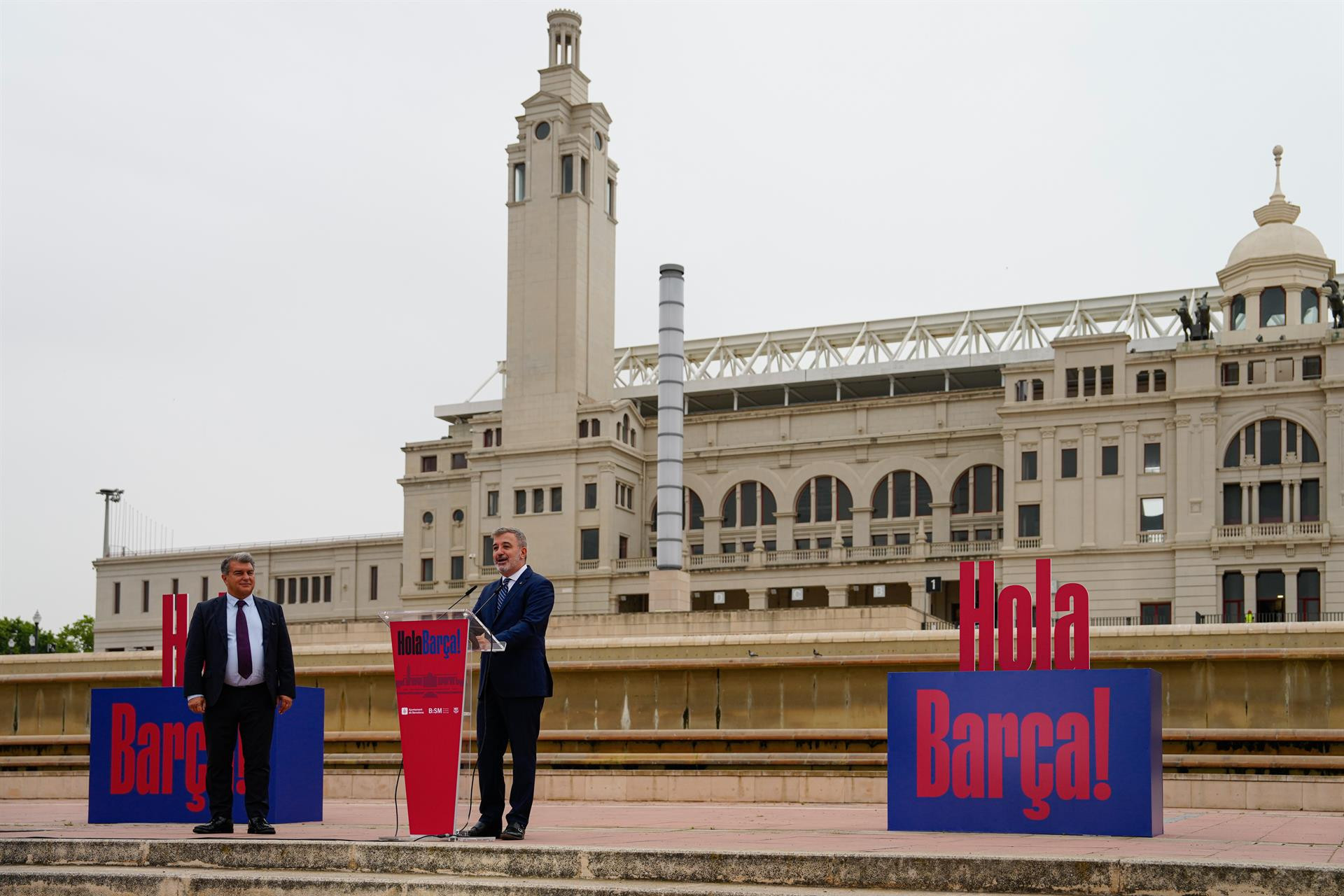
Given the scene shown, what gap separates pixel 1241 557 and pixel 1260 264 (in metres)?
14.2

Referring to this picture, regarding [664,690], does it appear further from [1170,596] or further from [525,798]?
[1170,596]

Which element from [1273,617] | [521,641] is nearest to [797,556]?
[1273,617]

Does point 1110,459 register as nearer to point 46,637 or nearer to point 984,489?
point 984,489

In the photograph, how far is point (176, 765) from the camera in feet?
47.4

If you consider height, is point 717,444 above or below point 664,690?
above

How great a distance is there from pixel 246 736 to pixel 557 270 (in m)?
64.7

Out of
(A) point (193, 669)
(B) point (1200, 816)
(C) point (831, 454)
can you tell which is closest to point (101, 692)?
(A) point (193, 669)

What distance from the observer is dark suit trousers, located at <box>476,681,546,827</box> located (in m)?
11.3

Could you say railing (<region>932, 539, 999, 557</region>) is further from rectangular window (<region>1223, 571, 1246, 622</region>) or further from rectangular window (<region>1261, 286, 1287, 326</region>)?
rectangular window (<region>1261, 286, 1287, 326</region>)

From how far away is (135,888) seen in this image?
10195mm

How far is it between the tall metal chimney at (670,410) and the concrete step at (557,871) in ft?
175

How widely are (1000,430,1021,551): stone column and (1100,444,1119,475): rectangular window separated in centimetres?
358

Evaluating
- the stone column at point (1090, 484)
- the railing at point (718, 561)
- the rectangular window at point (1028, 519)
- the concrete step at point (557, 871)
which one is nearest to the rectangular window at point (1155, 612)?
the stone column at point (1090, 484)

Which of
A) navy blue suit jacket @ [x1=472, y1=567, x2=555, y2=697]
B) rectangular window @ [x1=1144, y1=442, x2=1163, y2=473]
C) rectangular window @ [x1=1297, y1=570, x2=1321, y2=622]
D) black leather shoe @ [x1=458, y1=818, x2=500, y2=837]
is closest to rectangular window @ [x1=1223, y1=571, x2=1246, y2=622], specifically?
rectangular window @ [x1=1297, y1=570, x2=1321, y2=622]
